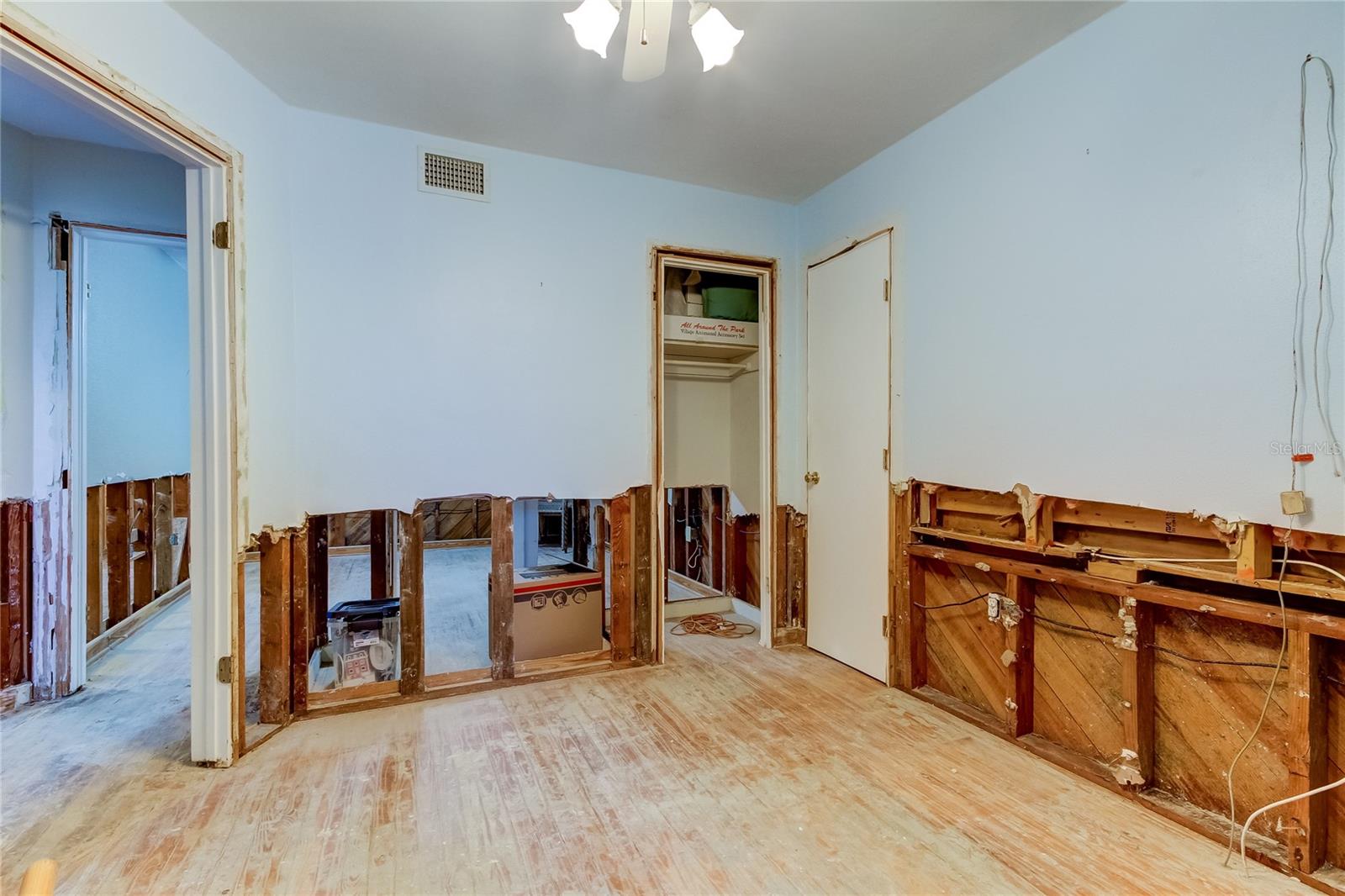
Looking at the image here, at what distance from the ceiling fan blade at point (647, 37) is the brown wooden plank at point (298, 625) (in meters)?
2.34

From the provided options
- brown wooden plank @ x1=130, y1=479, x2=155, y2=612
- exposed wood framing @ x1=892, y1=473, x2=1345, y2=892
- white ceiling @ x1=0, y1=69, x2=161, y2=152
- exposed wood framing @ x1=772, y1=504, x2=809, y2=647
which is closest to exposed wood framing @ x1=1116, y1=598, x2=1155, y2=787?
exposed wood framing @ x1=892, y1=473, x2=1345, y2=892

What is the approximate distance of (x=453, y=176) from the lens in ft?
9.41

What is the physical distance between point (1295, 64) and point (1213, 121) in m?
0.19

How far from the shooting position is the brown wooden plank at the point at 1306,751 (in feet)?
5.18

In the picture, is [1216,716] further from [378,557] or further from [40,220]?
[40,220]

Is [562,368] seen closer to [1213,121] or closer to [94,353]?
[1213,121]

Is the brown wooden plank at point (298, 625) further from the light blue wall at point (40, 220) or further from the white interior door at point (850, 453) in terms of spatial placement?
the white interior door at point (850, 453)

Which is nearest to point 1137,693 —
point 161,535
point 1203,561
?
point 1203,561

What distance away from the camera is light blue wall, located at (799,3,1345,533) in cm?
164

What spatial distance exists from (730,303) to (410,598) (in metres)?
2.56

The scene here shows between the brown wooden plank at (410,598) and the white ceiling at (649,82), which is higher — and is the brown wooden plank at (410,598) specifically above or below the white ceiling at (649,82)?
below

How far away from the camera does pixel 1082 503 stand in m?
2.16

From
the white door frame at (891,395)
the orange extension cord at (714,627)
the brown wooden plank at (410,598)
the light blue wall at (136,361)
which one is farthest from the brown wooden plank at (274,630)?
the white door frame at (891,395)

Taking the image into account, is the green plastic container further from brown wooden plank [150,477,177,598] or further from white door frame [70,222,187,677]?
brown wooden plank [150,477,177,598]
